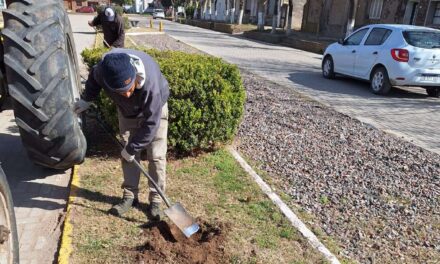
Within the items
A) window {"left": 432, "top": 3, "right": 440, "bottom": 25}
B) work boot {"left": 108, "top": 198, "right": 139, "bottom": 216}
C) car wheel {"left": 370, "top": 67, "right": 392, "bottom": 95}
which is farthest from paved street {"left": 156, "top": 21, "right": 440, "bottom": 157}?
window {"left": 432, "top": 3, "right": 440, "bottom": 25}

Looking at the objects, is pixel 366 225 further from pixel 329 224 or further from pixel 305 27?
pixel 305 27

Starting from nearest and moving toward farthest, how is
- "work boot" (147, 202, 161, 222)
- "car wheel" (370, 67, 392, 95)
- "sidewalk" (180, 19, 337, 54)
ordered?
1. "work boot" (147, 202, 161, 222)
2. "car wheel" (370, 67, 392, 95)
3. "sidewalk" (180, 19, 337, 54)

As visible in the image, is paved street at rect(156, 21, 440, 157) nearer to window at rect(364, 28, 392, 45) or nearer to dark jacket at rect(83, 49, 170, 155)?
window at rect(364, 28, 392, 45)

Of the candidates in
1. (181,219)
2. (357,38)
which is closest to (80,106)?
(181,219)

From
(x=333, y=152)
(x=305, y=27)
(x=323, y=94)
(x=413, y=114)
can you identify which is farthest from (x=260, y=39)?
(x=333, y=152)

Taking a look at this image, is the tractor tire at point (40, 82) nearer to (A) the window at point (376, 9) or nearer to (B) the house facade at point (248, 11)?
(A) the window at point (376, 9)

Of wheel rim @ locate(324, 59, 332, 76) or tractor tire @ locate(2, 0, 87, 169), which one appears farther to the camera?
wheel rim @ locate(324, 59, 332, 76)

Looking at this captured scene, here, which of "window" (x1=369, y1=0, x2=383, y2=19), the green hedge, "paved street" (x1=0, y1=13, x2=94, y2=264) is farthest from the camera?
"window" (x1=369, y1=0, x2=383, y2=19)

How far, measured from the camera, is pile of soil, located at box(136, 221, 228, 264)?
317 cm

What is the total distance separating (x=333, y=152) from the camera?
5.66m

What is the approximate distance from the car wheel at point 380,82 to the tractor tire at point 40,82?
8482 millimetres

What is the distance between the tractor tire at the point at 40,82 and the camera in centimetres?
300

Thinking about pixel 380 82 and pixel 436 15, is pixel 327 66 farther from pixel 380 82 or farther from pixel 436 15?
pixel 436 15

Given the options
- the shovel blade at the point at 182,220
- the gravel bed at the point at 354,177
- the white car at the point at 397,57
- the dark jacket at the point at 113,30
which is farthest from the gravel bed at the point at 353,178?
the white car at the point at 397,57
